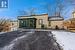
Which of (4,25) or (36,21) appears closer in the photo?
(4,25)

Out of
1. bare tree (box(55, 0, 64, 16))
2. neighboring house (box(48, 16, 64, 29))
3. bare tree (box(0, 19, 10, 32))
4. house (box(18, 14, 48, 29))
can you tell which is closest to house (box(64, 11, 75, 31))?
neighboring house (box(48, 16, 64, 29))

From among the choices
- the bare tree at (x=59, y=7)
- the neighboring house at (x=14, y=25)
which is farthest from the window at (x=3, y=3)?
the bare tree at (x=59, y=7)

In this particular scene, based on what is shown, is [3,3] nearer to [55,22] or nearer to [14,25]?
[14,25]

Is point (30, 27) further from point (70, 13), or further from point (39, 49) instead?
point (39, 49)

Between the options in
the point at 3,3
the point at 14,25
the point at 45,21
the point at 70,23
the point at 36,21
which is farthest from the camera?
the point at 36,21

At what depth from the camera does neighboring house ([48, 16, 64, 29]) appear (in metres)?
4.13

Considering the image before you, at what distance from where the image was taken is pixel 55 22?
446 centimetres

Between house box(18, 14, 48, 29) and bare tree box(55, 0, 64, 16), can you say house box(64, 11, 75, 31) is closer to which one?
bare tree box(55, 0, 64, 16)

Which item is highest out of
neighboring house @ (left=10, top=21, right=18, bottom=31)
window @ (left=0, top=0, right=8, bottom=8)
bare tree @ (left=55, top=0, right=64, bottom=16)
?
window @ (left=0, top=0, right=8, bottom=8)

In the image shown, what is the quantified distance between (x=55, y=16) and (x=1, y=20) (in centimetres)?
167

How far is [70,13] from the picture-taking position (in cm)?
404

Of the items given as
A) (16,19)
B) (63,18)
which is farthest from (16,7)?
(63,18)

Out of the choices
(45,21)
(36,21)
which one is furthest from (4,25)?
(45,21)

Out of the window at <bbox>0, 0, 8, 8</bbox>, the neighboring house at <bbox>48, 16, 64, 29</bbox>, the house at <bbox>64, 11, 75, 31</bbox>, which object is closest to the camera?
the house at <bbox>64, 11, 75, 31</bbox>
